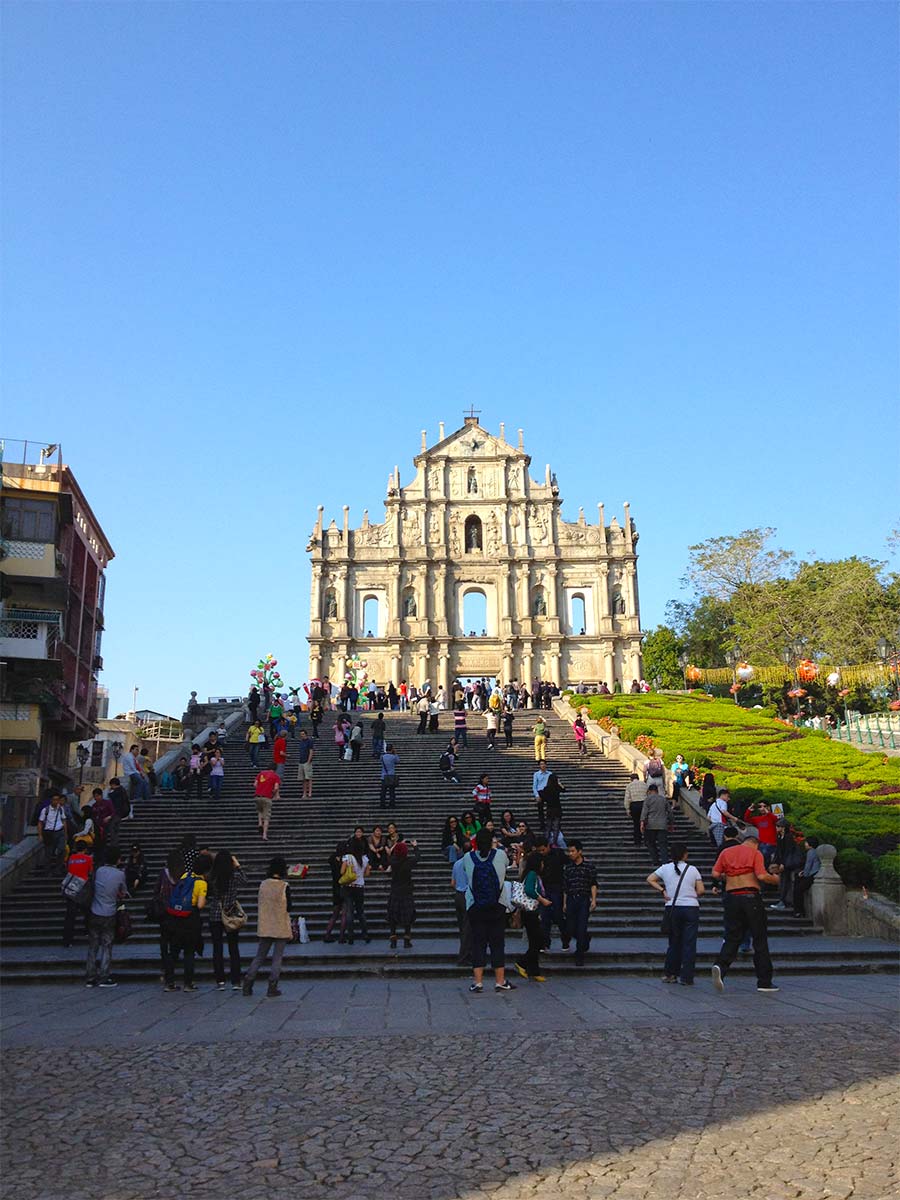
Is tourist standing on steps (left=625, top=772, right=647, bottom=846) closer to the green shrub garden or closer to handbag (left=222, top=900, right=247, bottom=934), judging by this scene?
the green shrub garden

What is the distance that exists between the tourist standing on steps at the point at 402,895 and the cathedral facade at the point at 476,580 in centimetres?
4403

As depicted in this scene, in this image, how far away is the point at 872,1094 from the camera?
6.77 meters

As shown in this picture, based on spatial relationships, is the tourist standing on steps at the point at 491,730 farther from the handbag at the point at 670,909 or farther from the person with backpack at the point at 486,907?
the person with backpack at the point at 486,907

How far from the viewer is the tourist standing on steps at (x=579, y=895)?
1273 cm

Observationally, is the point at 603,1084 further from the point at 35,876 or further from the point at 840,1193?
the point at 35,876

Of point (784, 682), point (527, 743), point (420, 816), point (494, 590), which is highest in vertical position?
point (494, 590)

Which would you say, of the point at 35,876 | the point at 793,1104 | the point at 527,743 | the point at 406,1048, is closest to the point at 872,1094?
the point at 793,1104

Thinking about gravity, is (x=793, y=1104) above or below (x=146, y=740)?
below

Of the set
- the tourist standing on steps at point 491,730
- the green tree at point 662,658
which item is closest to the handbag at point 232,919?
the tourist standing on steps at point 491,730

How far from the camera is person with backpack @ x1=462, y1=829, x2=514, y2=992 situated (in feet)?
35.6

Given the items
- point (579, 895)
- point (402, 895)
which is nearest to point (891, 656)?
point (402, 895)

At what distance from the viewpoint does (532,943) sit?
1203 centimetres

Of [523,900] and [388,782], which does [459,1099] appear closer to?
[523,900]

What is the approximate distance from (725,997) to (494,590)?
51.0 metres
